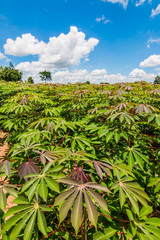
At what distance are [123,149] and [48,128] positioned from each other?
1325 mm

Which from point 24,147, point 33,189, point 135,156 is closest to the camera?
point 33,189

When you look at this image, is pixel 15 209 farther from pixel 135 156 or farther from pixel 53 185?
pixel 135 156

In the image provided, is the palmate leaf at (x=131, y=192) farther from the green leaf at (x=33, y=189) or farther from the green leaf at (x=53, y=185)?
the green leaf at (x=33, y=189)

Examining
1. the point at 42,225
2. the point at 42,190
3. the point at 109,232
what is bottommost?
the point at 109,232

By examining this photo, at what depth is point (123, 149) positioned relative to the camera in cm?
196

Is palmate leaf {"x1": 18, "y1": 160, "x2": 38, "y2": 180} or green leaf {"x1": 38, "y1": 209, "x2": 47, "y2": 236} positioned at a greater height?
palmate leaf {"x1": 18, "y1": 160, "x2": 38, "y2": 180}

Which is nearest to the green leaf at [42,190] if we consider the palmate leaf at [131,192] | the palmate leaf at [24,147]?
the palmate leaf at [24,147]

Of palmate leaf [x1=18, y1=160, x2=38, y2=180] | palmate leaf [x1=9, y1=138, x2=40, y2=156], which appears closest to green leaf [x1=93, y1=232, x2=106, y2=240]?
palmate leaf [x1=18, y1=160, x2=38, y2=180]

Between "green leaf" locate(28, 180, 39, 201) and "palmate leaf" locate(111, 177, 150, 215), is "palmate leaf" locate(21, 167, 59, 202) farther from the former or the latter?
"palmate leaf" locate(111, 177, 150, 215)

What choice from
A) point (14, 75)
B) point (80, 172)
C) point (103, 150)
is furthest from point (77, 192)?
point (14, 75)

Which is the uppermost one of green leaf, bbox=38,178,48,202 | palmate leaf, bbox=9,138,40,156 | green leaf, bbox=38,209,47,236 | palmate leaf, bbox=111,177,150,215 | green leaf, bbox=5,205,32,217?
palmate leaf, bbox=9,138,40,156

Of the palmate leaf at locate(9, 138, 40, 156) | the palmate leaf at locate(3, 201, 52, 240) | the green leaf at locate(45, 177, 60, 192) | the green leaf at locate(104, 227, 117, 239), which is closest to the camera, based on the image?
the palmate leaf at locate(3, 201, 52, 240)

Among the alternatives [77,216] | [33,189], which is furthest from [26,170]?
[77,216]

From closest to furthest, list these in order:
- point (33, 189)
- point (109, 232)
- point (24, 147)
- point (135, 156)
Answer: point (33, 189)
point (109, 232)
point (24, 147)
point (135, 156)
